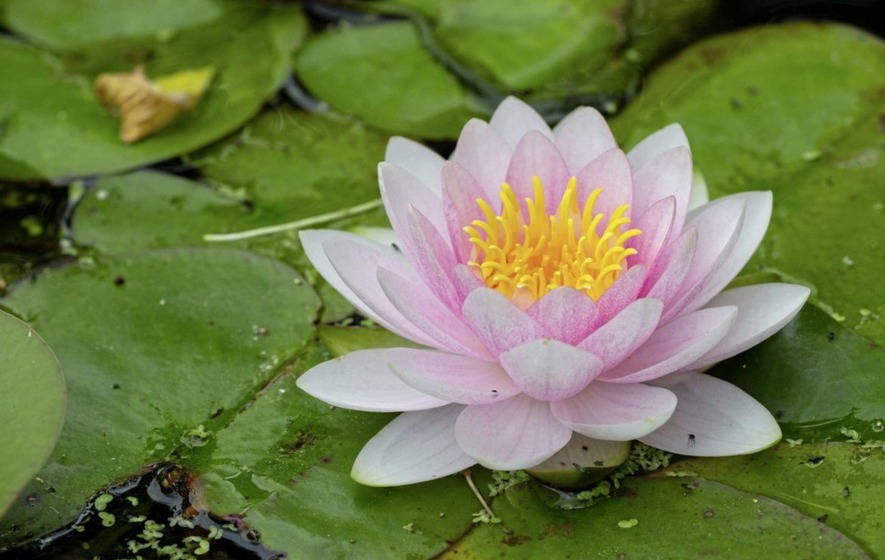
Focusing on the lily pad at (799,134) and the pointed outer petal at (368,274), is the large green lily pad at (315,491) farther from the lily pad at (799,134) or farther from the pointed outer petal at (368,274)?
the lily pad at (799,134)

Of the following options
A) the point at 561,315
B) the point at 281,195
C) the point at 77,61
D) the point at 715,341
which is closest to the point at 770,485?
the point at 715,341

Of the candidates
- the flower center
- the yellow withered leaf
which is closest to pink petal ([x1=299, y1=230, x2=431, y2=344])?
the flower center

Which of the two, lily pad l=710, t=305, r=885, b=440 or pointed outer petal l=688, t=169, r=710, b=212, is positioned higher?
pointed outer petal l=688, t=169, r=710, b=212

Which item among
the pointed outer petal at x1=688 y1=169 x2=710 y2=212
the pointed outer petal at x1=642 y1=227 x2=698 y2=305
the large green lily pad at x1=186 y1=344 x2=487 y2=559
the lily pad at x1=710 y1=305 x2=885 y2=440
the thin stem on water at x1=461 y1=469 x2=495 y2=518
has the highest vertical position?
the pointed outer petal at x1=642 y1=227 x2=698 y2=305

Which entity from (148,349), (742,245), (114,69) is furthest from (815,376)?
(114,69)

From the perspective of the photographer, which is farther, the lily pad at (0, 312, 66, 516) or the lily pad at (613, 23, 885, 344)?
the lily pad at (613, 23, 885, 344)

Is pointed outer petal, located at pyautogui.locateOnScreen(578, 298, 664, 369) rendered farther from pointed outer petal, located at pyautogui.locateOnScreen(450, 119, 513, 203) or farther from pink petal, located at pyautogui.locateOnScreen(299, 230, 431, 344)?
pointed outer petal, located at pyautogui.locateOnScreen(450, 119, 513, 203)

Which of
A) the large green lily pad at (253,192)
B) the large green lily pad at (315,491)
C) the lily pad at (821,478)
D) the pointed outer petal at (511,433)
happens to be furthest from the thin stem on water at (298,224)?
the lily pad at (821,478)
